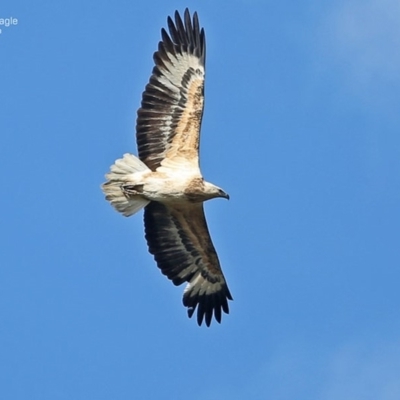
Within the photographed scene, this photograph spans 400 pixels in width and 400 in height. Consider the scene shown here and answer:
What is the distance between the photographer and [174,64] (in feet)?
52.1

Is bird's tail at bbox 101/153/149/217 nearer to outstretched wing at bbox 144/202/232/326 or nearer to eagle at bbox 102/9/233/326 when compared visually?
eagle at bbox 102/9/233/326

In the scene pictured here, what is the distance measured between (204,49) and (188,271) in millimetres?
3222

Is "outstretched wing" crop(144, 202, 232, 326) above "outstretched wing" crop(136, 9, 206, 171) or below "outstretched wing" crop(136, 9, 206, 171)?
below

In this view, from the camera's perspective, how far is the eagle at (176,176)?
15.2 meters

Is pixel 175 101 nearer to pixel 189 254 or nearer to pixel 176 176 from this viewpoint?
pixel 176 176

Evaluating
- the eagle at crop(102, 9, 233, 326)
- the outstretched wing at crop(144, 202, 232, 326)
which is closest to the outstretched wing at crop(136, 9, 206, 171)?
the eagle at crop(102, 9, 233, 326)

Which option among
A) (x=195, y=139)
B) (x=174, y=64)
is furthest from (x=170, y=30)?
(x=195, y=139)

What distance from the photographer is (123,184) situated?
49.9 ft

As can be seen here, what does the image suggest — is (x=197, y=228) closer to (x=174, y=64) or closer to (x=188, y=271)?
(x=188, y=271)

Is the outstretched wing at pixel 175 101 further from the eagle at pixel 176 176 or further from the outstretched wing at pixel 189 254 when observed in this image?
the outstretched wing at pixel 189 254

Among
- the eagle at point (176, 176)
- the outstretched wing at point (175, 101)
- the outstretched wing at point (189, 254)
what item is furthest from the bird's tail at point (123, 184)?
the outstretched wing at point (189, 254)

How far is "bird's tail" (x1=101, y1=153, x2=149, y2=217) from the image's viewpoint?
15211 millimetres

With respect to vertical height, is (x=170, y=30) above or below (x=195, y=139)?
above

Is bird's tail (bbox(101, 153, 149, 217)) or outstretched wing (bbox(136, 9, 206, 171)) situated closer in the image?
bird's tail (bbox(101, 153, 149, 217))
